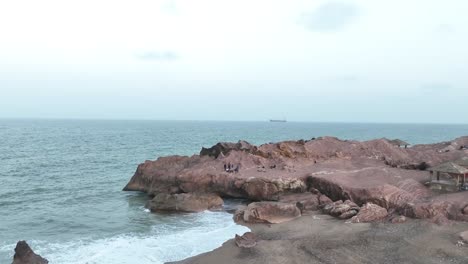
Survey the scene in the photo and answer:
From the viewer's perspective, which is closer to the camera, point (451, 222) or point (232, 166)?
point (451, 222)

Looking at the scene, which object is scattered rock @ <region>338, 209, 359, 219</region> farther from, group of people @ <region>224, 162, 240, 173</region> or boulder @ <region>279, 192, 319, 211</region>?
group of people @ <region>224, 162, 240, 173</region>

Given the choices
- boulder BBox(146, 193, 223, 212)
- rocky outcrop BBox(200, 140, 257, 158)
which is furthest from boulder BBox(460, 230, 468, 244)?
rocky outcrop BBox(200, 140, 257, 158)

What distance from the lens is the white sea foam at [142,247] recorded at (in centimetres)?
2588

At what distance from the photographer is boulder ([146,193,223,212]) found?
122 ft

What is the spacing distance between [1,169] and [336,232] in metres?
53.2

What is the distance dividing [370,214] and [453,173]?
31.3ft

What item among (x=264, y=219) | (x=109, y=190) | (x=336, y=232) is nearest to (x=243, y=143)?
(x=109, y=190)

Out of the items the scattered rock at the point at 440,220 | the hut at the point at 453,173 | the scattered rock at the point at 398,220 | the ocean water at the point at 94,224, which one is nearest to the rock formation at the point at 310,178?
the scattered rock at the point at 440,220

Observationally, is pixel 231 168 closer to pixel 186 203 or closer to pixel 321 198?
pixel 186 203

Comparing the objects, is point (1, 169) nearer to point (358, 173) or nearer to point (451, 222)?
point (358, 173)

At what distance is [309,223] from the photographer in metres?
31.0

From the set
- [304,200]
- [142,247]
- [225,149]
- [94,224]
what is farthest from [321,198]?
[94,224]

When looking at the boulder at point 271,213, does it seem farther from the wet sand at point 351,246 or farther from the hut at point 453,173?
the hut at point 453,173

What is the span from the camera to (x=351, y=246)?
1005 inches
